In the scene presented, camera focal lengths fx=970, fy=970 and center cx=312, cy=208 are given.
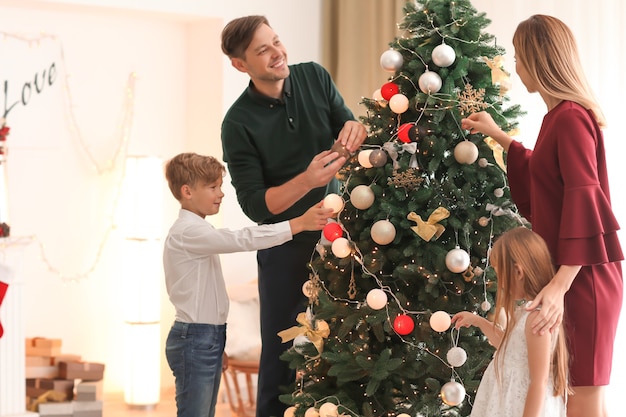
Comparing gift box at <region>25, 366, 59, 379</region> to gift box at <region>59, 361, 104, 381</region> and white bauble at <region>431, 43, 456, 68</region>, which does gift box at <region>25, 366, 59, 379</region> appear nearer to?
gift box at <region>59, 361, 104, 381</region>

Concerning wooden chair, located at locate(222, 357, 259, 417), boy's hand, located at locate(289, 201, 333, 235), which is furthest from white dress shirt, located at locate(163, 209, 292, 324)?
wooden chair, located at locate(222, 357, 259, 417)

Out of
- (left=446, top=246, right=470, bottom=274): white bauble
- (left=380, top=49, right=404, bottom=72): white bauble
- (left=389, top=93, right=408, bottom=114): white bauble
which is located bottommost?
(left=446, top=246, right=470, bottom=274): white bauble

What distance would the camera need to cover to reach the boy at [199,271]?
3.16m

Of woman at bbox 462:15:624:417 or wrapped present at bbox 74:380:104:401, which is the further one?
wrapped present at bbox 74:380:104:401

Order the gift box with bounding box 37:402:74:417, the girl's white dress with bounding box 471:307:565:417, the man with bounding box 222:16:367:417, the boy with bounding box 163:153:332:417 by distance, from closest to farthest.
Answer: the girl's white dress with bounding box 471:307:565:417
the boy with bounding box 163:153:332:417
the man with bounding box 222:16:367:417
the gift box with bounding box 37:402:74:417

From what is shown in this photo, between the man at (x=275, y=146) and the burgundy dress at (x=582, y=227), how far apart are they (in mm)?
1006

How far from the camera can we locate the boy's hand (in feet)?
10.1

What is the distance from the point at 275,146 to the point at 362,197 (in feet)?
1.58

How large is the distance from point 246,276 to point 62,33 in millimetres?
1799

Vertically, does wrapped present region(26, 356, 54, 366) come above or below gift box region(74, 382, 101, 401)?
above

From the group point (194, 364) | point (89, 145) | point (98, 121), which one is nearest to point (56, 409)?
point (89, 145)

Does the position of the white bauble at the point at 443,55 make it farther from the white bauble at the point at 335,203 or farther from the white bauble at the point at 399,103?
the white bauble at the point at 335,203

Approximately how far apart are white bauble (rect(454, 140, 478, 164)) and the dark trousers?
2.21 ft

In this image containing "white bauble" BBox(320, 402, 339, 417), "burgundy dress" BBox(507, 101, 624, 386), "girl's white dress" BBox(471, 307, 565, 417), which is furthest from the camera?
"white bauble" BBox(320, 402, 339, 417)
